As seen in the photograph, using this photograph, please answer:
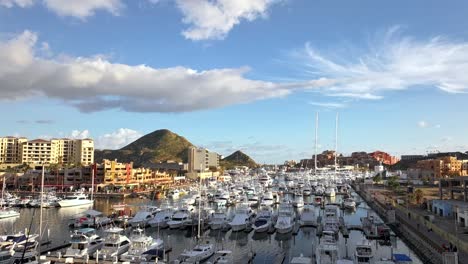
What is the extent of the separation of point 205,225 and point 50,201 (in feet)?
98.6

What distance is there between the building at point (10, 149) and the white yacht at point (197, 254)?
110 metres

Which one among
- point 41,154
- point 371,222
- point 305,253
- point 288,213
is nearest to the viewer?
point 305,253

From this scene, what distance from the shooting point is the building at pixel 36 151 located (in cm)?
11625

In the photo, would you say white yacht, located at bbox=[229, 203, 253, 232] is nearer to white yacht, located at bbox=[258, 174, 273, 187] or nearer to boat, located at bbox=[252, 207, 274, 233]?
boat, located at bbox=[252, 207, 274, 233]

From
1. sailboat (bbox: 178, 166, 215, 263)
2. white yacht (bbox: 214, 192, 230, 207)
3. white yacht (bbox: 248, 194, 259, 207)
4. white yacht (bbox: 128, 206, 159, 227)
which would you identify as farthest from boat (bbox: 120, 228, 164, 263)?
white yacht (bbox: 248, 194, 259, 207)

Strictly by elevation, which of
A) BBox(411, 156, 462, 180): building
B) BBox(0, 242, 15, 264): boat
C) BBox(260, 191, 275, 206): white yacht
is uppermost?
BBox(411, 156, 462, 180): building

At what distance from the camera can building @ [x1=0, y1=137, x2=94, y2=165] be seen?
116 meters

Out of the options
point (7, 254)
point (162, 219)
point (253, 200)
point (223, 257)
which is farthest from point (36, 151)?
point (223, 257)

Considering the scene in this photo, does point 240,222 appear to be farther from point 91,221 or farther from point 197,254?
point 91,221

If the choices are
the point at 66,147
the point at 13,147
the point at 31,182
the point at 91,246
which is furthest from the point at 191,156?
the point at 91,246

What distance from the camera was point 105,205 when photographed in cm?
5841

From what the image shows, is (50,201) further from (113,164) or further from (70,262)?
(70,262)

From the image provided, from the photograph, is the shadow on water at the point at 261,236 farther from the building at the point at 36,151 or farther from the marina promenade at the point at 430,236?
the building at the point at 36,151

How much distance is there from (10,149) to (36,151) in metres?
8.28
